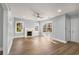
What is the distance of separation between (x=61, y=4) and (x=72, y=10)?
276mm

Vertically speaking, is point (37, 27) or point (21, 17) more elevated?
point (21, 17)

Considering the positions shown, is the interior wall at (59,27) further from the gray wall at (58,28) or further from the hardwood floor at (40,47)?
the hardwood floor at (40,47)

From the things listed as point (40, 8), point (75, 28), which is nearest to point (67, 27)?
point (75, 28)

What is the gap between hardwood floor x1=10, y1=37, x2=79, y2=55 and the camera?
2.51 meters

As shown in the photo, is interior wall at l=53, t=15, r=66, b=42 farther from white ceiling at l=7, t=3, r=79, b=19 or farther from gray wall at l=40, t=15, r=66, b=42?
white ceiling at l=7, t=3, r=79, b=19

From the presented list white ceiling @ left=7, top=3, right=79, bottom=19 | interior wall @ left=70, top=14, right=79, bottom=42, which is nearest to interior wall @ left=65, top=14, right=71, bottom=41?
interior wall @ left=70, top=14, right=79, bottom=42

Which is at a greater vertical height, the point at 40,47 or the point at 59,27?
the point at 59,27

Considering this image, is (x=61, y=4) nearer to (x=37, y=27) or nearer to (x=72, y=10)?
(x=72, y=10)

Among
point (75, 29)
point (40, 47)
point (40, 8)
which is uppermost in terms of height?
point (40, 8)

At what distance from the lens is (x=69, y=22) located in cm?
256

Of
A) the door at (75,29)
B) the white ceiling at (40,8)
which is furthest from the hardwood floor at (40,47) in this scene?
the white ceiling at (40,8)

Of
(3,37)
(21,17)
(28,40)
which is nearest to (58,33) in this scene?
(28,40)

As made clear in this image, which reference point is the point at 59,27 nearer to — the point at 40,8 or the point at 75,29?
the point at 75,29

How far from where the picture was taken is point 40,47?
2.52m
